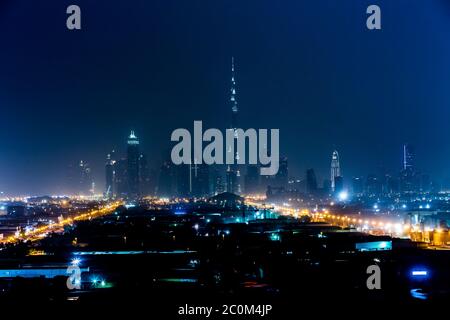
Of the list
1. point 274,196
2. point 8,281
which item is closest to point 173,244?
point 8,281

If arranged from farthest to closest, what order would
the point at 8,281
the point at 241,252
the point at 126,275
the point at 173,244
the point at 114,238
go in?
1. the point at 114,238
2. the point at 173,244
3. the point at 241,252
4. the point at 126,275
5. the point at 8,281

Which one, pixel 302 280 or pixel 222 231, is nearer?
pixel 302 280

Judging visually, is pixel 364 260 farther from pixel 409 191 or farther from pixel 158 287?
pixel 409 191

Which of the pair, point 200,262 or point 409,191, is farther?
point 409,191

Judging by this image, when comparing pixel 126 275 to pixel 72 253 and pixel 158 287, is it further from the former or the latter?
pixel 72 253
